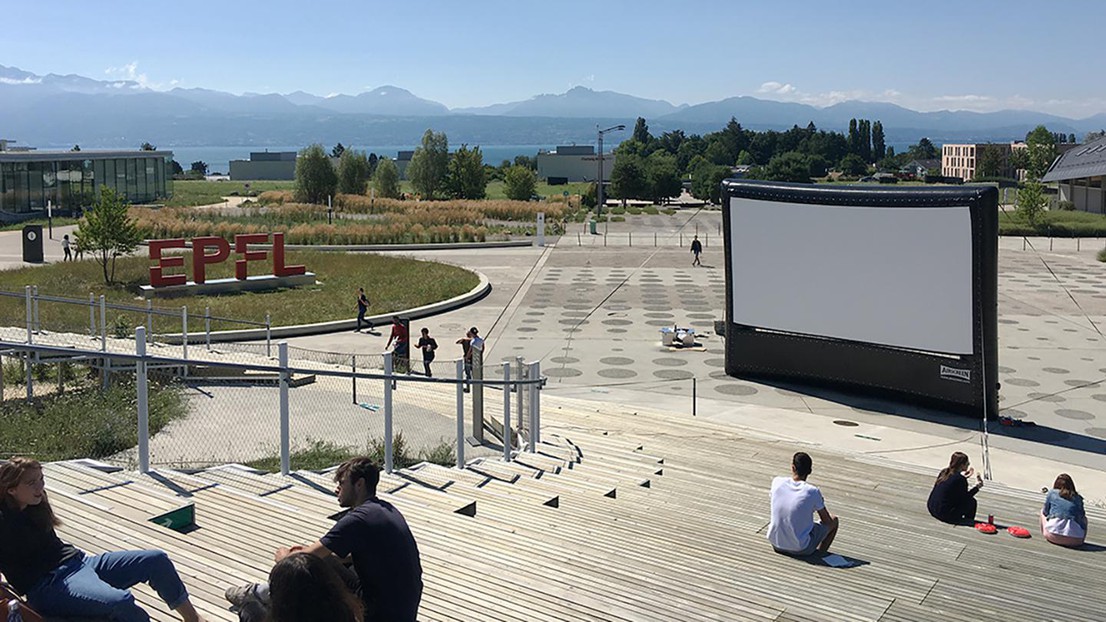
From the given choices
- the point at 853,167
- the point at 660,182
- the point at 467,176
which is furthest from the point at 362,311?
the point at 853,167

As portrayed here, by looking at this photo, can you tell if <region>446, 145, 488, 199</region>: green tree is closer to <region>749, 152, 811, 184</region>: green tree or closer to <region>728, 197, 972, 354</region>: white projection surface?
<region>749, 152, 811, 184</region>: green tree

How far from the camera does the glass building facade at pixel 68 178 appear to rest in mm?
61531

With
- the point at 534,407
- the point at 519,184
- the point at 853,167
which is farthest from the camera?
the point at 853,167

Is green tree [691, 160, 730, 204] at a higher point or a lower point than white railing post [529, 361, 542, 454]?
higher

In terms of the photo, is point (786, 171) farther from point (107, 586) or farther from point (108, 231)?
point (107, 586)

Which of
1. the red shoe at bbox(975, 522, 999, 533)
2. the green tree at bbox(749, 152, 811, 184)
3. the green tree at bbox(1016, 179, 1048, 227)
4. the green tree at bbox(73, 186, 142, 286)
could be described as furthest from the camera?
the green tree at bbox(749, 152, 811, 184)

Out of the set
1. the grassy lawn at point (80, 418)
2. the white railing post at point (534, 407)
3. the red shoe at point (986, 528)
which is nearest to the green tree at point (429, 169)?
the grassy lawn at point (80, 418)

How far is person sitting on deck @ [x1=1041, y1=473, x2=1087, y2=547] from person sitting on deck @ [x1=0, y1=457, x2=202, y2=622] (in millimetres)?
8241

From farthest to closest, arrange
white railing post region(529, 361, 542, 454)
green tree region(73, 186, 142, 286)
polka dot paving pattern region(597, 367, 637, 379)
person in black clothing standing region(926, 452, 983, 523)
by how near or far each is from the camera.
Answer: green tree region(73, 186, 142, 286), polka dot paving pattern region(597, 367, 637, 379), white railing post region(529, 361, 542, 454), person in black clothing standing region(926, 452, 983, 523)

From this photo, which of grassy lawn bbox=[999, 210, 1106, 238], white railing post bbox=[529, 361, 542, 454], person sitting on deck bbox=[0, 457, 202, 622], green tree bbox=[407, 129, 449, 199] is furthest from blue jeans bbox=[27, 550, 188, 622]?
green tree bbox=[407, 129, 449, 199]

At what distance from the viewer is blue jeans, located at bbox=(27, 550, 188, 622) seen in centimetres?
509

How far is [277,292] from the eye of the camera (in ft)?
109

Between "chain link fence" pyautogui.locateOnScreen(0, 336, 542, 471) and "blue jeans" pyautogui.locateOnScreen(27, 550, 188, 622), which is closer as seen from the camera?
"blue jeans" pyautogui.locateOnScreen(27, 550, 188, 622)

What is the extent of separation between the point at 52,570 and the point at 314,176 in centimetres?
7456
